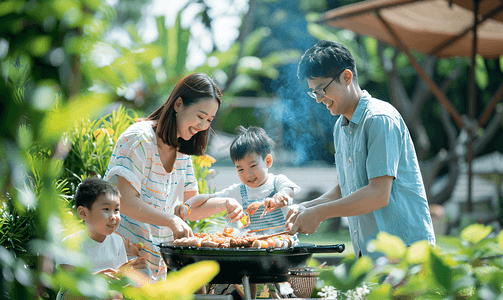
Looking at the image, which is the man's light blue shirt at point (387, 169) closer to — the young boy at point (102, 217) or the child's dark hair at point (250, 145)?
the child's dark hair at point (250, 145)

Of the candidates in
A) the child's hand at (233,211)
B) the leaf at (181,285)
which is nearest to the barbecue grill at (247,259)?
the child's hand at (233,211)

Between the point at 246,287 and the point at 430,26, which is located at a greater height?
the point at 430,26

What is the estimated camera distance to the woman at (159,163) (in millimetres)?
2023

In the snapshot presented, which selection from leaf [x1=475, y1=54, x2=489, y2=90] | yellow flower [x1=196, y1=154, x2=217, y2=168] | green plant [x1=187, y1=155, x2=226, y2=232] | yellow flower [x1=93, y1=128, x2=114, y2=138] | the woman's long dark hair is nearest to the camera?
the woman's long dark hair

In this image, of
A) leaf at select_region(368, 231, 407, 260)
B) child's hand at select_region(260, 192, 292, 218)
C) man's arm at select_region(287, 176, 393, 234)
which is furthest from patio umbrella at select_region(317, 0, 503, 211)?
leaf at select_region(368, 231, 407, 260)

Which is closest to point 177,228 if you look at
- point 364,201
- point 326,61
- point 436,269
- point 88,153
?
point 364,201

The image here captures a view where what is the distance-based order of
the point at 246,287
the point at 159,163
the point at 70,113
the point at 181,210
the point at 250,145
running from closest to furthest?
1. the point at 70,113
2. the point at 246,287
3. the point at 159,163
4. the point at 181,210
5. the point at 250,145

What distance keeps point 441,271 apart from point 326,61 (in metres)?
1.56

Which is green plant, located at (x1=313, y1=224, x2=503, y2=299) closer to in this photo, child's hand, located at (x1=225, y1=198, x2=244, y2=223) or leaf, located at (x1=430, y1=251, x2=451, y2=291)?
leaf, located at (x1=430, y1=251, x2=451, y2=291)

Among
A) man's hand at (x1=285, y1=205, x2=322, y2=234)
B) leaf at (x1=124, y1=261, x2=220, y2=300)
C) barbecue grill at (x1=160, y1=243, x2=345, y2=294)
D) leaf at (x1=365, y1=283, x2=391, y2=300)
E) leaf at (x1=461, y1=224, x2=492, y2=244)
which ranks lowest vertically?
barbecue grill at (x1=160, y1=243, x2=345, y2=294)

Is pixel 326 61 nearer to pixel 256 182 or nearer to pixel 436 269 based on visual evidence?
pixel 256 182

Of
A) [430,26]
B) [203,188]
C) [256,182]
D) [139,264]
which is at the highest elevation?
[430,26]

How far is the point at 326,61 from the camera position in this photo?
2.10 meters

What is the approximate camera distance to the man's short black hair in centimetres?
210
